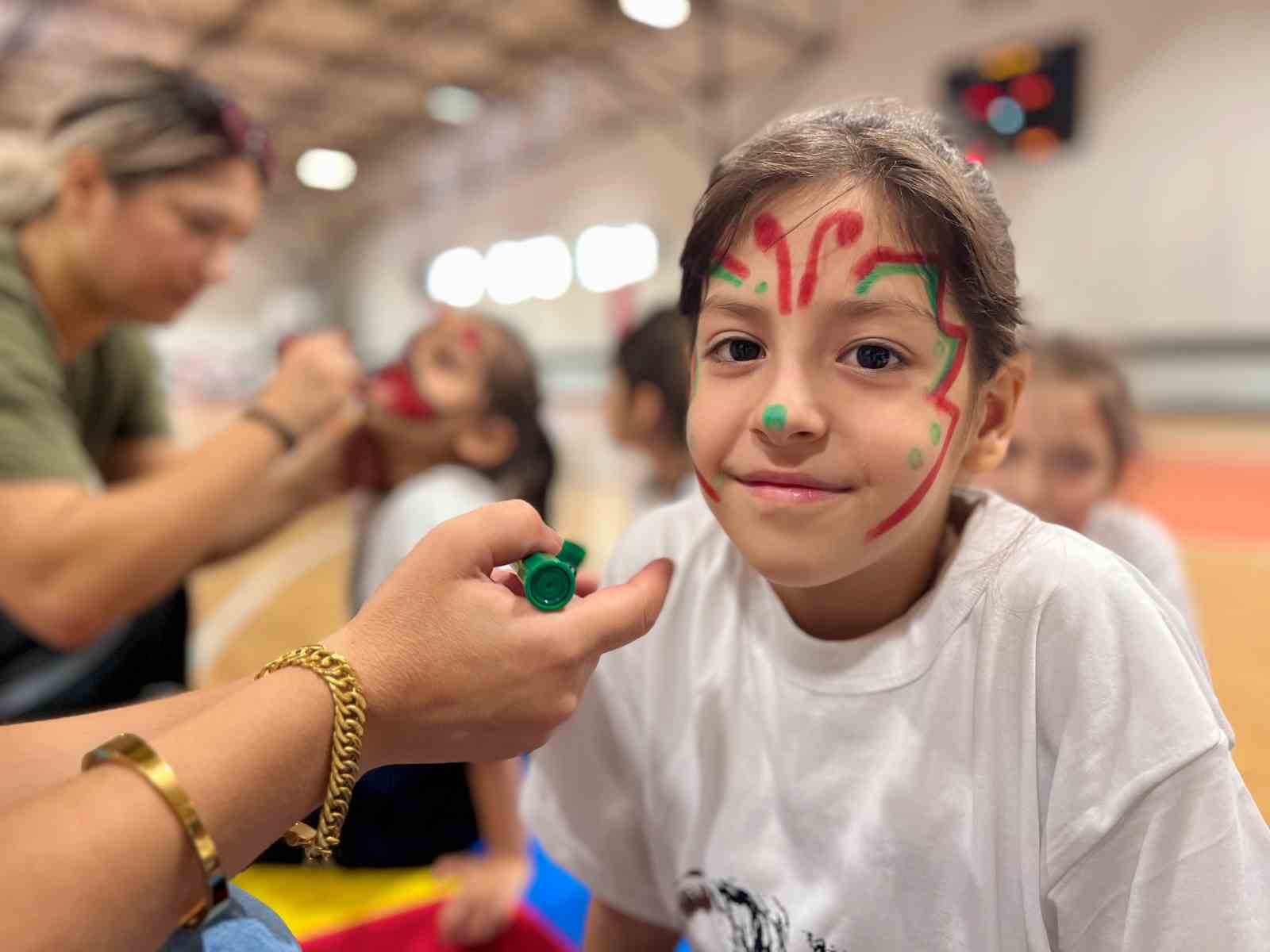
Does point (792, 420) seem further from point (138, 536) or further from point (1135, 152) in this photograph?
point (1135, 152)

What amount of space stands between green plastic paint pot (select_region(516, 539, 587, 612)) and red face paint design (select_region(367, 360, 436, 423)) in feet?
2.12

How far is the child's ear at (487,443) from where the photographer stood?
3.33 ft

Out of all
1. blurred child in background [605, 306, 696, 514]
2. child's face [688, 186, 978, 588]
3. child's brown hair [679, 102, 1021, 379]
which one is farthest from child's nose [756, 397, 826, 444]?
blurred child in background [605, 306, 696, 514]

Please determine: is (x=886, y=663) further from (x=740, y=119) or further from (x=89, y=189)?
(x=740, y=119)

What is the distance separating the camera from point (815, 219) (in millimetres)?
432

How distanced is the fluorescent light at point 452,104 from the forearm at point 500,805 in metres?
5.67

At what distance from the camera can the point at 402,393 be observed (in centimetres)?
104

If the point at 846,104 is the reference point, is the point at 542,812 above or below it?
below

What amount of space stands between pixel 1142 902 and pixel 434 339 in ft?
2.84

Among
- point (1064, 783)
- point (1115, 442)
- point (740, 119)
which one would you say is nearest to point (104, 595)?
point (1064, 783)

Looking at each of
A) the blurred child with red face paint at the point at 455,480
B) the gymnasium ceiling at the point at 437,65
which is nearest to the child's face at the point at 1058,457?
the blurred child with red face paint at the point at 455,480

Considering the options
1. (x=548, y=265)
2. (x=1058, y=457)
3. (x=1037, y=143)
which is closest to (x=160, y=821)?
(x=1058, y=457)

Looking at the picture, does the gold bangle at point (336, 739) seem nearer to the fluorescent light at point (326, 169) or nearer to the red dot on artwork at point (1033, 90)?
the red dot on artwork at point (1033, 90)

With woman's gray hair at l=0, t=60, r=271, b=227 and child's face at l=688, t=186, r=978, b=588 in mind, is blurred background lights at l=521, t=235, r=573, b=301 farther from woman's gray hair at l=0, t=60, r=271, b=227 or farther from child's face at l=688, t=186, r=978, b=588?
child's face at l=688, t=186, r=978, b=588
